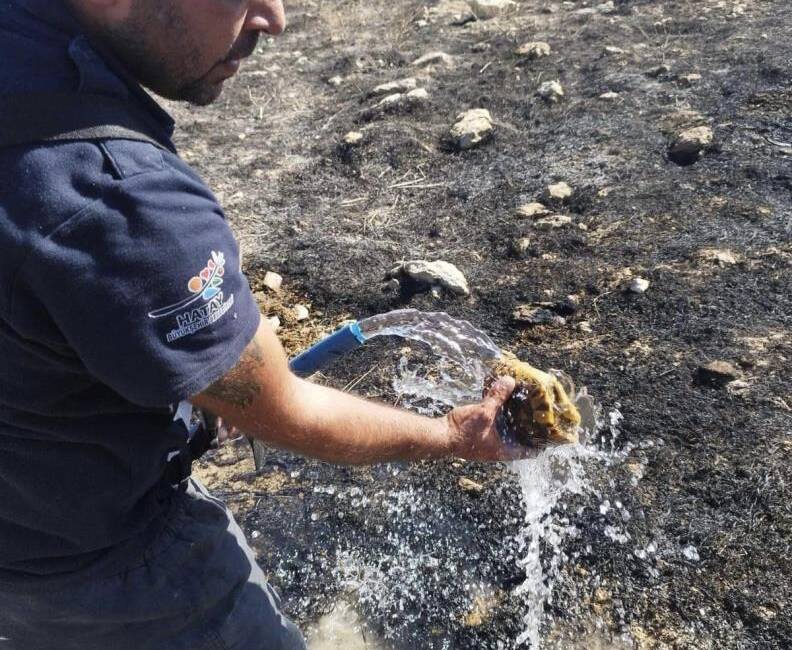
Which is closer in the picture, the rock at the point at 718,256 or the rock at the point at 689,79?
the rock at the point at 718,256

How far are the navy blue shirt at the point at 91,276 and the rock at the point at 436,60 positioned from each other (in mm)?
4735

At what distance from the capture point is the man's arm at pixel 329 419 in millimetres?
1345

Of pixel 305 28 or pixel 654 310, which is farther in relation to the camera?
pixel 305 28

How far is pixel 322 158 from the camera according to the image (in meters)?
4.77

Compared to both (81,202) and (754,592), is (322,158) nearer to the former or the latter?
(754,592)

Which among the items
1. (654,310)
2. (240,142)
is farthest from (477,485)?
(240,142)

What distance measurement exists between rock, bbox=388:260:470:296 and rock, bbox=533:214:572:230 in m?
0.53

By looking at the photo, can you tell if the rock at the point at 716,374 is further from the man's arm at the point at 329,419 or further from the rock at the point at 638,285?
the man's arm at the point at 329,419

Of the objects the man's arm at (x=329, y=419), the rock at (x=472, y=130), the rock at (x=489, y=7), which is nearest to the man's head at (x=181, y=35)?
the man's arm at (x=329, y=419)

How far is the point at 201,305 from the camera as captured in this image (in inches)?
47.1

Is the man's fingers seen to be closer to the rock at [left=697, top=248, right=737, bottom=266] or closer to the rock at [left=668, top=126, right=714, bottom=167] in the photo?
the rock at [left=697, top=248, right=737, bottom=266]

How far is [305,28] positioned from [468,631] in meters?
5.91

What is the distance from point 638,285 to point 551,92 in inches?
81.6

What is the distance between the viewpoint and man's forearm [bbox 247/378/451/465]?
58.1 inches
